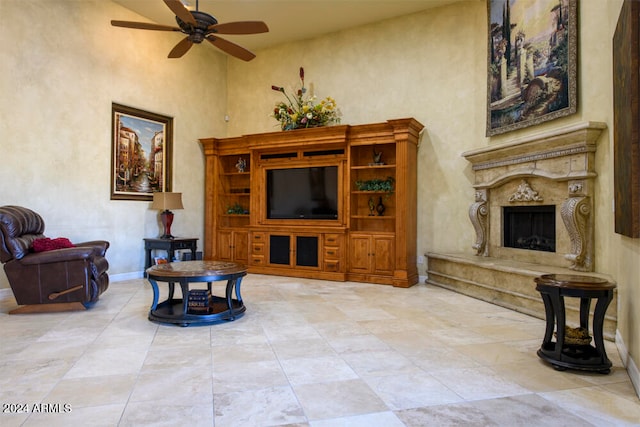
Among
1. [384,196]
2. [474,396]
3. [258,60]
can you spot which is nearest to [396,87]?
[384,196]

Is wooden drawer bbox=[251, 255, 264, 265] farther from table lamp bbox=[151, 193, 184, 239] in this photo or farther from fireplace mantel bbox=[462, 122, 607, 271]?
fireplace mantel bbox=[462, 122, 607, 271]

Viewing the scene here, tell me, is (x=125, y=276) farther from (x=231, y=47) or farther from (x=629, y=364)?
(x=629, y=364)

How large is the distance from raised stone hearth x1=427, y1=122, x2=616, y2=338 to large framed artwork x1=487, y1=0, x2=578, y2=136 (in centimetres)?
40

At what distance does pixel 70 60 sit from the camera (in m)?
5.37

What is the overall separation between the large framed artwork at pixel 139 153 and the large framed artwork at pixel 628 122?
237 inches

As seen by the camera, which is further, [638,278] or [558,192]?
[558,192]

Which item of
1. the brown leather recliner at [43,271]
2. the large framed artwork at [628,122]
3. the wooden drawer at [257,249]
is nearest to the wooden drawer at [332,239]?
the wooden drawer at [257,249]

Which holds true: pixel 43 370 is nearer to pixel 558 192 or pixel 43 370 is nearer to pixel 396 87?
pixel 558 192

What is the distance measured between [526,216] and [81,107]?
6.08 m

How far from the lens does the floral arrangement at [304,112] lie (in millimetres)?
6613

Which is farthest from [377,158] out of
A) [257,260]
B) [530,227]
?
A: [257,260]

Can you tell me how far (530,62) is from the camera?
484 cm

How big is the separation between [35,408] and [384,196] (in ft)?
17.0

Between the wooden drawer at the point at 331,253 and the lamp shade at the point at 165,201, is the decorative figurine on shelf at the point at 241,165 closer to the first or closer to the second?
the lamp shade at the point at 165,201
